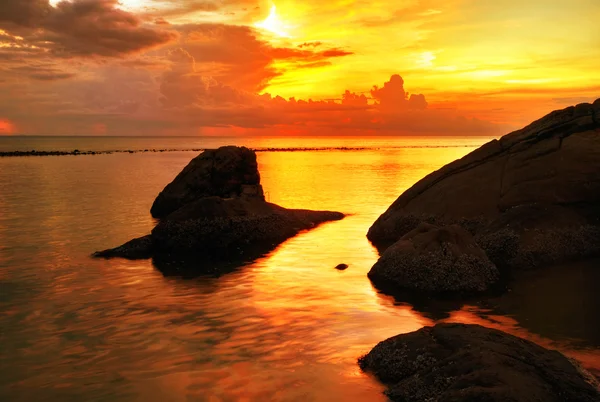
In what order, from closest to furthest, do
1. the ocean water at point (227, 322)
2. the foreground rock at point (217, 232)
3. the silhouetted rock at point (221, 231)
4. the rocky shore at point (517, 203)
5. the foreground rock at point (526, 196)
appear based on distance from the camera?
1. the ocean water at point (227, 322)
2. the rocky shore at point (517, 203)
3. the foreground rock at point (526, 196)
4. the foreground rock at point (217, 232)
5. the silhouetted rock at point (221, 231)

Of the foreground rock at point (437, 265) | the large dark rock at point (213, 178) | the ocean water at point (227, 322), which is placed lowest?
the ocean water at point (227, 322)

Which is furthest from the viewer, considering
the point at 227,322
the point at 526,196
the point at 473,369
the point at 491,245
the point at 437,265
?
the point at 526,196

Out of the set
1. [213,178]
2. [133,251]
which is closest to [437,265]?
[133,251]

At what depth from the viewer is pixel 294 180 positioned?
5759cm

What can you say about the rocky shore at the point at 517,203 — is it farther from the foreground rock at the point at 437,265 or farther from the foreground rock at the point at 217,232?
the foreground rock at the point at 217,232

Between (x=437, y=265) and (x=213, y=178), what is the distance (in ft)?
56.4

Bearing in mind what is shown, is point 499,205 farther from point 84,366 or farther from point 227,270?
point 84,366

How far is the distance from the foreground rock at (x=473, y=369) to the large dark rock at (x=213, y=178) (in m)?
20.7

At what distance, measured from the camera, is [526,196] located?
63.4ft

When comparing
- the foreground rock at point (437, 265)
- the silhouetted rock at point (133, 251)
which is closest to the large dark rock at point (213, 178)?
the silhouetted rock at point (133, 251)

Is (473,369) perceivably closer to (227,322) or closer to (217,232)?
(227,322)

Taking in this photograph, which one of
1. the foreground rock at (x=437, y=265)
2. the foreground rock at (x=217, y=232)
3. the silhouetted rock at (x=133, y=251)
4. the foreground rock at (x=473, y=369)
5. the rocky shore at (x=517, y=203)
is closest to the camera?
the foreground rock at (x=473, y=369)

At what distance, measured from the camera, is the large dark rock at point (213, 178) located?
29312mm

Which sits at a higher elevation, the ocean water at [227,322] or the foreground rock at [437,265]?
the foreground rock at [437,265]
